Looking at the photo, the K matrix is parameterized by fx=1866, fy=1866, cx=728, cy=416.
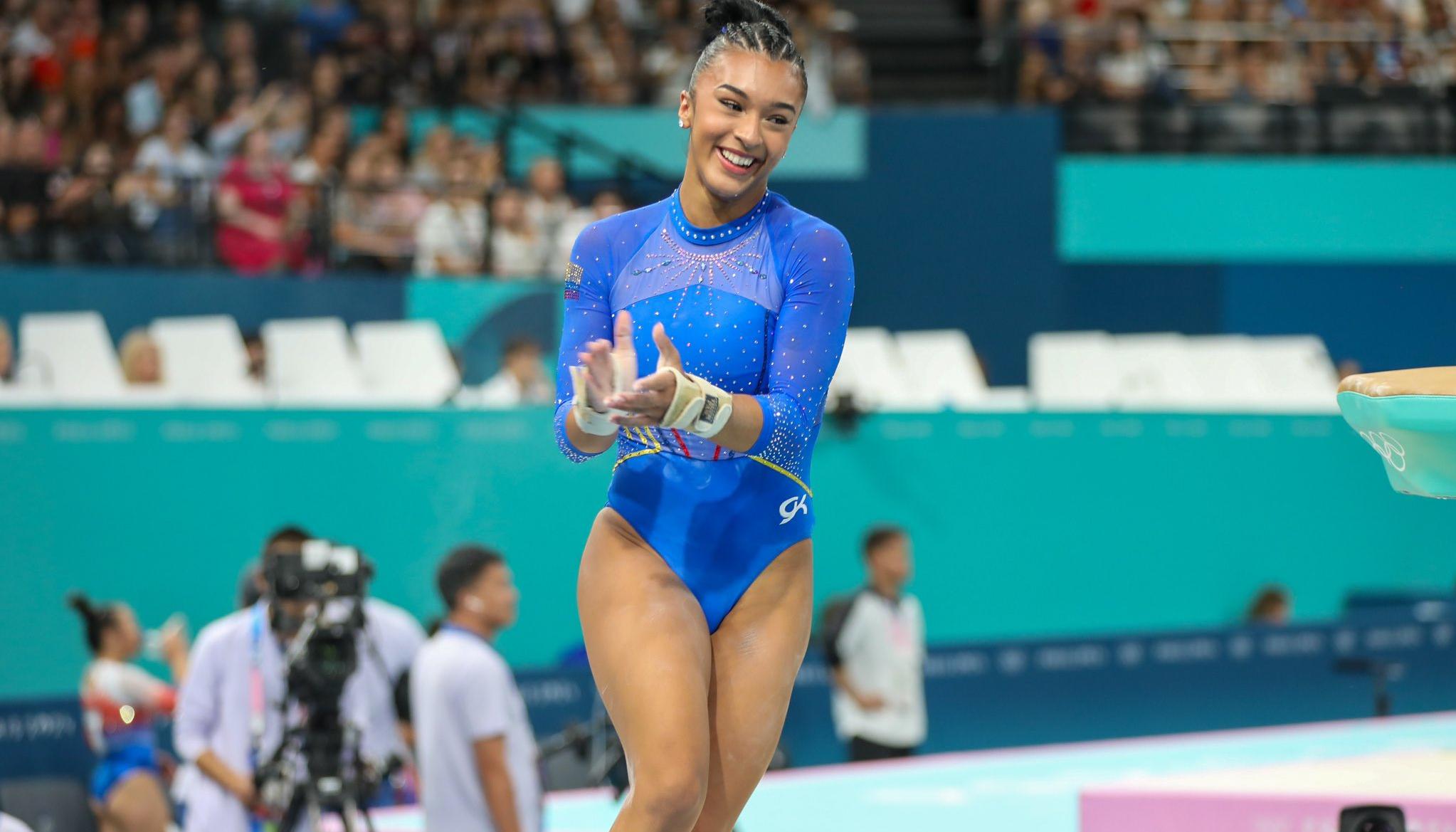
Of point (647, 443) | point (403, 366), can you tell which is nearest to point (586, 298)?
point (647, 443)

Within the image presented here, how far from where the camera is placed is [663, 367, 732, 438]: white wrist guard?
123 inches

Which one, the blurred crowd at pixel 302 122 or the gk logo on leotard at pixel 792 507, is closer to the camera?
the gk logo on leotard at pixel 792 507

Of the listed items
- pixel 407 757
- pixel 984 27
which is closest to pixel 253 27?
pixel 984 27

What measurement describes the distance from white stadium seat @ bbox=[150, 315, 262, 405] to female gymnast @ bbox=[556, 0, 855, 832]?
7.18 metres

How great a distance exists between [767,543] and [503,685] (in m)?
2.52

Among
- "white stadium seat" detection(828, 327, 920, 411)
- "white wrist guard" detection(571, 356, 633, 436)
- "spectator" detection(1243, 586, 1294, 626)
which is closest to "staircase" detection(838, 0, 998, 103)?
"white stadium seat" detection(828, 327, 920, 411)

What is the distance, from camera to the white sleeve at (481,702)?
579 cm

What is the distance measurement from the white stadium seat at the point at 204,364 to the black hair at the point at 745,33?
721cm

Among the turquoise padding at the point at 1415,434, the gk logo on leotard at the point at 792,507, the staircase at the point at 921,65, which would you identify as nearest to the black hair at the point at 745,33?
the gk logo on leotard at the point at 792,507

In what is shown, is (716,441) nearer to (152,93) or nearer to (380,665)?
(380,665)

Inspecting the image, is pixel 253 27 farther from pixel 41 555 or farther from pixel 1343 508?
pixel 1343 508

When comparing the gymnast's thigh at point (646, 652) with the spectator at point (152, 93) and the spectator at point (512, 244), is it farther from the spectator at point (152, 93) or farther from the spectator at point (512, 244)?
the spectator at point (152, 93)

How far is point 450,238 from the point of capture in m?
12.0

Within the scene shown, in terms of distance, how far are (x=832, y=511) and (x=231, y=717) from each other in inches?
233
